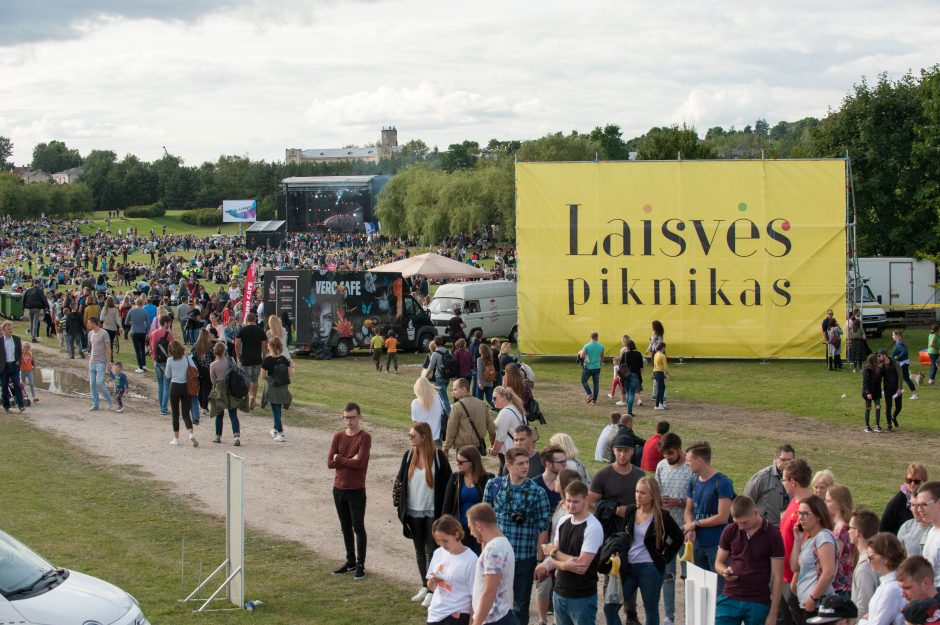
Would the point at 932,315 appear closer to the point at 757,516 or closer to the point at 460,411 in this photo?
the point at 460,411

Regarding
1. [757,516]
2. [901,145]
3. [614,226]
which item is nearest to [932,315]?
[901,145]

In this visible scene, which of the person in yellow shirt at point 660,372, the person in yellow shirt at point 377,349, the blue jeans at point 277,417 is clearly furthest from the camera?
the person in yellow shirt at point 377,349

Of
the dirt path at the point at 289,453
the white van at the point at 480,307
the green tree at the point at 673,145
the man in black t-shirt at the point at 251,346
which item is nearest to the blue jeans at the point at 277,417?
the dirt path at the point at 289,453

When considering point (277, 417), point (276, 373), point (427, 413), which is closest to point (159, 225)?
point (277, 417)

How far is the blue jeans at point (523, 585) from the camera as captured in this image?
8.08m

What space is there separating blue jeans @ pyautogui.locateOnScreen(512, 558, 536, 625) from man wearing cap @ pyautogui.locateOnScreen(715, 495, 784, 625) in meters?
1.47

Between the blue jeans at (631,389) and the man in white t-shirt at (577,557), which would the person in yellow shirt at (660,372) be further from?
the man in white t-shirt at (577,557)

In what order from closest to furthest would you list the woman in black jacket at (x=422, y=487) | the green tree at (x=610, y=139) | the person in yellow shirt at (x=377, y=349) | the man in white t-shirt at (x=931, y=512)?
the man in white t-shirt at (x=931, y=512), the woman in black jacket at (x=422, y=487), the person in yellow shirt at (x=377, y=349), the green tree at (x=610, y=139)

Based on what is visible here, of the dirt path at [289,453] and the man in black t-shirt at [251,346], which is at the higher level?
the man in black t-shirt at [251,346]

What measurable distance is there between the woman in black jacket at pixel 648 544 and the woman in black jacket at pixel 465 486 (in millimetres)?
1251

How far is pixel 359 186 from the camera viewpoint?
13350 cm

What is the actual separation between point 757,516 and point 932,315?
35.9m

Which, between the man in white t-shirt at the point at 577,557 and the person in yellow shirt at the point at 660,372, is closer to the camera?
the man in white t-shirt at the point at 577,557

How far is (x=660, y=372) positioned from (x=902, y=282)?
71.9ft
